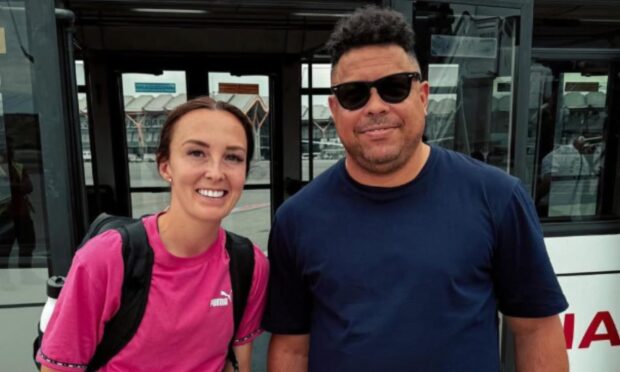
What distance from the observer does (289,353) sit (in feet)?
4.62

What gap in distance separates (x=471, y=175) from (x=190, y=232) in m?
0.69

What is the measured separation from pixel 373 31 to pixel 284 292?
0.70 metres

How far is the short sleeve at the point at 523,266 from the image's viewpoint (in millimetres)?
1182

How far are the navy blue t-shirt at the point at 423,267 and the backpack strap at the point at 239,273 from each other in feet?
0.44

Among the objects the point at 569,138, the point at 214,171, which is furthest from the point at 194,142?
the point at 569,138

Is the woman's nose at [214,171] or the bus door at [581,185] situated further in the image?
the bus door at [581,185]

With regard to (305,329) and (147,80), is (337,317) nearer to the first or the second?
(305,329)

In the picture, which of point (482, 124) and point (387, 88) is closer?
point (387, 88)

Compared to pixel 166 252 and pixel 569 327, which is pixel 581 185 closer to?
pixel 569 327

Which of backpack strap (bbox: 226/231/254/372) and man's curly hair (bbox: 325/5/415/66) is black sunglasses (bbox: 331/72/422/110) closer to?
man's curly hair (bbox: 325/5/415/66)

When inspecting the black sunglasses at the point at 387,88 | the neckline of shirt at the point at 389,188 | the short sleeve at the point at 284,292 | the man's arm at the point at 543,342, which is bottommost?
the man's arm at the point at 543,342

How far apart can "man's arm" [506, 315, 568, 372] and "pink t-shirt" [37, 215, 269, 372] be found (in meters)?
0.75

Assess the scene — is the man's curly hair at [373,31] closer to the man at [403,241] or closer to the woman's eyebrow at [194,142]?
the man at [403,241]

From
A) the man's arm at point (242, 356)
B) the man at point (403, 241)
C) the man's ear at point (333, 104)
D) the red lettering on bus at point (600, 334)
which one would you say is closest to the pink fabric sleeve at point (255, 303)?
the man's arm at point (242, 356)
